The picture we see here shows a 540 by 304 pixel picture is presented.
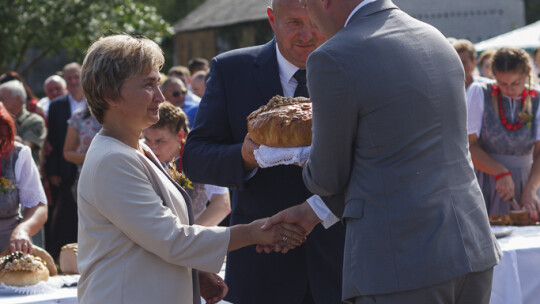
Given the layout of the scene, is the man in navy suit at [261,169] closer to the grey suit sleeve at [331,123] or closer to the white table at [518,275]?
the grey suit sleeve at [331,123]

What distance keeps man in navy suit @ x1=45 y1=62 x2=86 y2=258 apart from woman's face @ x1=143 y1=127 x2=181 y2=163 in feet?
12.4

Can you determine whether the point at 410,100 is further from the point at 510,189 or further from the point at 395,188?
the point at 510,189

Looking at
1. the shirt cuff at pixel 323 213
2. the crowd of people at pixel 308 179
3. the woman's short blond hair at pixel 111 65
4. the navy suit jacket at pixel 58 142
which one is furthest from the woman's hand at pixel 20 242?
the navy suit jacket at pixel 58 142

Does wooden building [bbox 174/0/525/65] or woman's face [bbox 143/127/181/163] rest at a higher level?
woman's face [bbox 143/127/181/163]

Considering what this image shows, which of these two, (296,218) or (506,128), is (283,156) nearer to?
(296,218)

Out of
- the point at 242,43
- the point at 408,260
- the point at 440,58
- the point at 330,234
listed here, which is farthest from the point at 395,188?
the point at 242,43

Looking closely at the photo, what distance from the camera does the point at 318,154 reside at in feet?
7.39

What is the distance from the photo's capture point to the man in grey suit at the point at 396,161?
2152 mm

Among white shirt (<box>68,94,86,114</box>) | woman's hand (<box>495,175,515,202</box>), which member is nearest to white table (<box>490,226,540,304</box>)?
woman's hand (<box>495,175,515,202</box>)

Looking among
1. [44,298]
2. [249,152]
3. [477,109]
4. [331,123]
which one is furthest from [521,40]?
[331,123]

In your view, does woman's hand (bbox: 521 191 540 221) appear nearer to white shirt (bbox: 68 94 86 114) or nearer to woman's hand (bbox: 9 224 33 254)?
woman's hand (bbox: 9 224 33 254)

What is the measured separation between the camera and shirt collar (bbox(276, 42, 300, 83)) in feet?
9.86

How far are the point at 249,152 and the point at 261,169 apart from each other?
0.22 m

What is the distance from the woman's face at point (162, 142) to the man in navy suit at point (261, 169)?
168 centimetres
